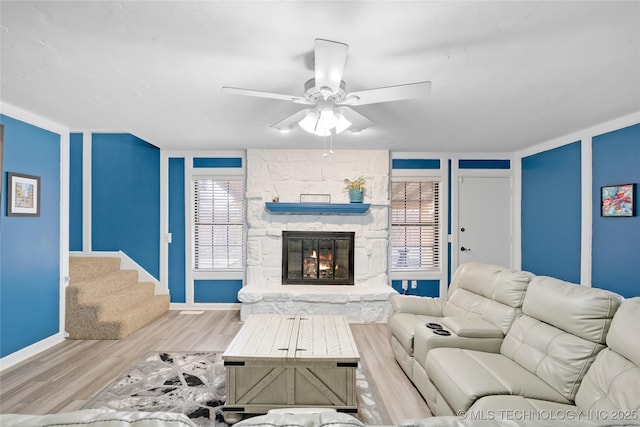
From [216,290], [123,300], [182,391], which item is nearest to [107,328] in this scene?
[123,300]

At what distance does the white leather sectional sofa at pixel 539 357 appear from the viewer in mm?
1571

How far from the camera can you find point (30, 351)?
10.6 ft

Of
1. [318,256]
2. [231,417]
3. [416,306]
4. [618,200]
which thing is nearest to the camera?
[231,417]

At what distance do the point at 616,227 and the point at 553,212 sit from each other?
890mm

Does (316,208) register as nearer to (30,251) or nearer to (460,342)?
(460,342)

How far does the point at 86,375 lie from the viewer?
286 cm

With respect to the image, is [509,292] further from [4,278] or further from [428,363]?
[4,278]

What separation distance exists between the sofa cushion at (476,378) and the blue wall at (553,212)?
2.71 metres

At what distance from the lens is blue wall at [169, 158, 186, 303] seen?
4.97 m

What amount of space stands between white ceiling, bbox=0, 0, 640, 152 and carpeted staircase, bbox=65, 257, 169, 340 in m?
1.93

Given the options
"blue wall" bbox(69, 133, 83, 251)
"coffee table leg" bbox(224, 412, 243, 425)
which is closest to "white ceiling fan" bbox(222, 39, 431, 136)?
"coffee table leg" bbox(224, 412, 243, 425)

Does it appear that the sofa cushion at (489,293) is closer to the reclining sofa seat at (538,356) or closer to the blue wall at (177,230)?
the reclining sofa seat at (538,356)

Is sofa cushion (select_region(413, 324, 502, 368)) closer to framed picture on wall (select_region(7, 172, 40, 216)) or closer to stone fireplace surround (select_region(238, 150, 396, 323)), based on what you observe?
stone fireplace surround (select_region(238, 150, 396, 323))

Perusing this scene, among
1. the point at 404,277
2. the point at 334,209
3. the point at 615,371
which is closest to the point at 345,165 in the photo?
the point at 334,209
